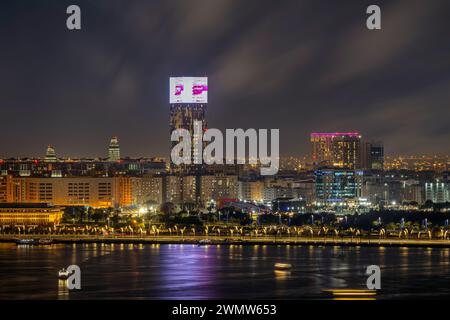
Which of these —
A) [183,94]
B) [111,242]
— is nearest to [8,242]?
[111,242]

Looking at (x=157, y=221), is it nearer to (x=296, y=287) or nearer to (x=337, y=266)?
(x=337, y=266)

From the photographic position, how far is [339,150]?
272ft

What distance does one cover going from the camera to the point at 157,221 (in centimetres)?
4794

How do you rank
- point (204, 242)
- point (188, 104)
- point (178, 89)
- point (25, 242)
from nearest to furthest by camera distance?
point (204, 242) → point (25, 242) → point (178, 89) → point (188, 104)

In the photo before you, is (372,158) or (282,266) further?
(372,158)

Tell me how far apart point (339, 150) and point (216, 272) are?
58.0 meters

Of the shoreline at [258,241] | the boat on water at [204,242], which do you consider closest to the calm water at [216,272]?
the shoreline at [258,241]

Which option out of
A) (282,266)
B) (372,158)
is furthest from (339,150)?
(282,266)

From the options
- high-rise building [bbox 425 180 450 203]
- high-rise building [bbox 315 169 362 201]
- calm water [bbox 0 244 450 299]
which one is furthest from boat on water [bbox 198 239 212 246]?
high-rise building [bbox 425 180 450 203]

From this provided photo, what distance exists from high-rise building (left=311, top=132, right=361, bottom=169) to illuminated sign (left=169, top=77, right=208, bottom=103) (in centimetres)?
1853

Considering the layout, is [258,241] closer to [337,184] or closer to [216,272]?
[216,272]

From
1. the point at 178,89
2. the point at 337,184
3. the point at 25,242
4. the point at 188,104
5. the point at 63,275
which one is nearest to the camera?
the point at 63,275

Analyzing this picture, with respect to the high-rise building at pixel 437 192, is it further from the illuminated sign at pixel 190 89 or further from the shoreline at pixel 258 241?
the shoreline at pixel 258 241

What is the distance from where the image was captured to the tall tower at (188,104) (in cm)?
6538
